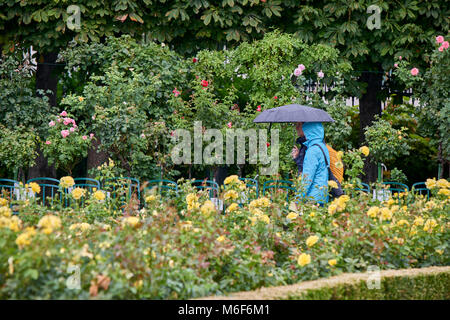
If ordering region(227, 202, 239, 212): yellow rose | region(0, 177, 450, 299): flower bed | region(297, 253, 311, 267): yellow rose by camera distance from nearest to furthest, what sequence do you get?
region(0, 177, 450, 299): flower bed
region(297, 253, 311, 267): yellow rose
region(227, 202, 239, 212): yellow rose

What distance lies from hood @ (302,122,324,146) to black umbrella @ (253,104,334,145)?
21cm

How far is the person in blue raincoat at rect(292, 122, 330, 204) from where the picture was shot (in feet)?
17.1

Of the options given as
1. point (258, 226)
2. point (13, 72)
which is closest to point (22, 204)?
point (258, 226)

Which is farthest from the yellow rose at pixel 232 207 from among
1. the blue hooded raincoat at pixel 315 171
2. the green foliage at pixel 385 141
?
the green foliage at pixel 385 141

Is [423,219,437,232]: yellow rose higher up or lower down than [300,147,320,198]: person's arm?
lower down

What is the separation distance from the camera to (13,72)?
8617 millimetres

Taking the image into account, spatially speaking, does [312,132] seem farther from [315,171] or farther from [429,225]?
[429,225]

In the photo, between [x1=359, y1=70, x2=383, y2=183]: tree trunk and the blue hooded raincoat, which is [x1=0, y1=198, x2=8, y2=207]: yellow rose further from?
[x1=359, y1=70, x2=383, y2=183]: tree trunk

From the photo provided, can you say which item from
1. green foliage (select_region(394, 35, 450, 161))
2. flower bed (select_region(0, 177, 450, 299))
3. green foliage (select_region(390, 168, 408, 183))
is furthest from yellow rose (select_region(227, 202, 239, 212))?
green foliage (select_region(390, 168, 408, 183))

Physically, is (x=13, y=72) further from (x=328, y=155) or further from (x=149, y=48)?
(x=328, y=155)

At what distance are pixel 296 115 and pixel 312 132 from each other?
1.90 ft

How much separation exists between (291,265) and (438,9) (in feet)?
19.2

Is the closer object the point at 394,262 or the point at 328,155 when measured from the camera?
the point at 394,262
